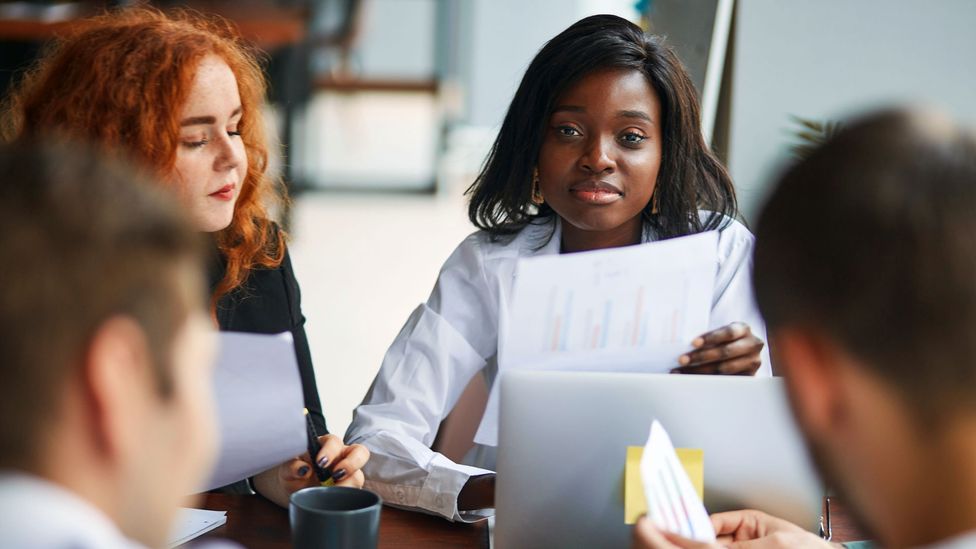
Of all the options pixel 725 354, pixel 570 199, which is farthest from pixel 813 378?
pixel 570 199

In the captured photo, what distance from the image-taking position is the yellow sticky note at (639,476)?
0.95m

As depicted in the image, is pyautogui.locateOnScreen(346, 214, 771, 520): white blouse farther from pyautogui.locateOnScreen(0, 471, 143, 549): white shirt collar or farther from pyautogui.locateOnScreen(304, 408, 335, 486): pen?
pyautogui.locateOnScreen(0, 471, 143, 549): white shirt collar

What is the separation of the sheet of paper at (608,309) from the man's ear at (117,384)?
0.54 metres

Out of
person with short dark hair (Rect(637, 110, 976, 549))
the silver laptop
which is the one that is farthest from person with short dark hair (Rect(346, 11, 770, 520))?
person with short dark hair (Rect(637, 110, 976, 549))

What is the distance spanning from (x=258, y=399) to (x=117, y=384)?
336mm

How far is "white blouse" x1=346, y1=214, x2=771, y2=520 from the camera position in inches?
56.2

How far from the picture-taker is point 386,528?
3.88ft

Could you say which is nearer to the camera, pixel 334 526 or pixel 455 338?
pixel 334 526

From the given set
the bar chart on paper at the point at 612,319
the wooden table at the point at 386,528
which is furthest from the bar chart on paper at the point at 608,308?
the wooden table at the point at 386,528

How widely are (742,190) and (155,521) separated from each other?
6.82ft

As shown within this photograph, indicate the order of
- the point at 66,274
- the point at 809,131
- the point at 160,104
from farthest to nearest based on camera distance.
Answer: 1. the point at 809,131
2. the point at 160,104
3. the point at 66,274

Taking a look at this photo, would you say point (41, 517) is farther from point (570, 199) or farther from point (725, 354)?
point (570, 199)

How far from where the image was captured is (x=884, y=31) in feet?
8.11

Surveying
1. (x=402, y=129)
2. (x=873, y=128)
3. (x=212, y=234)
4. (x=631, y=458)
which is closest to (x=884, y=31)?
(x=212, y=234)
